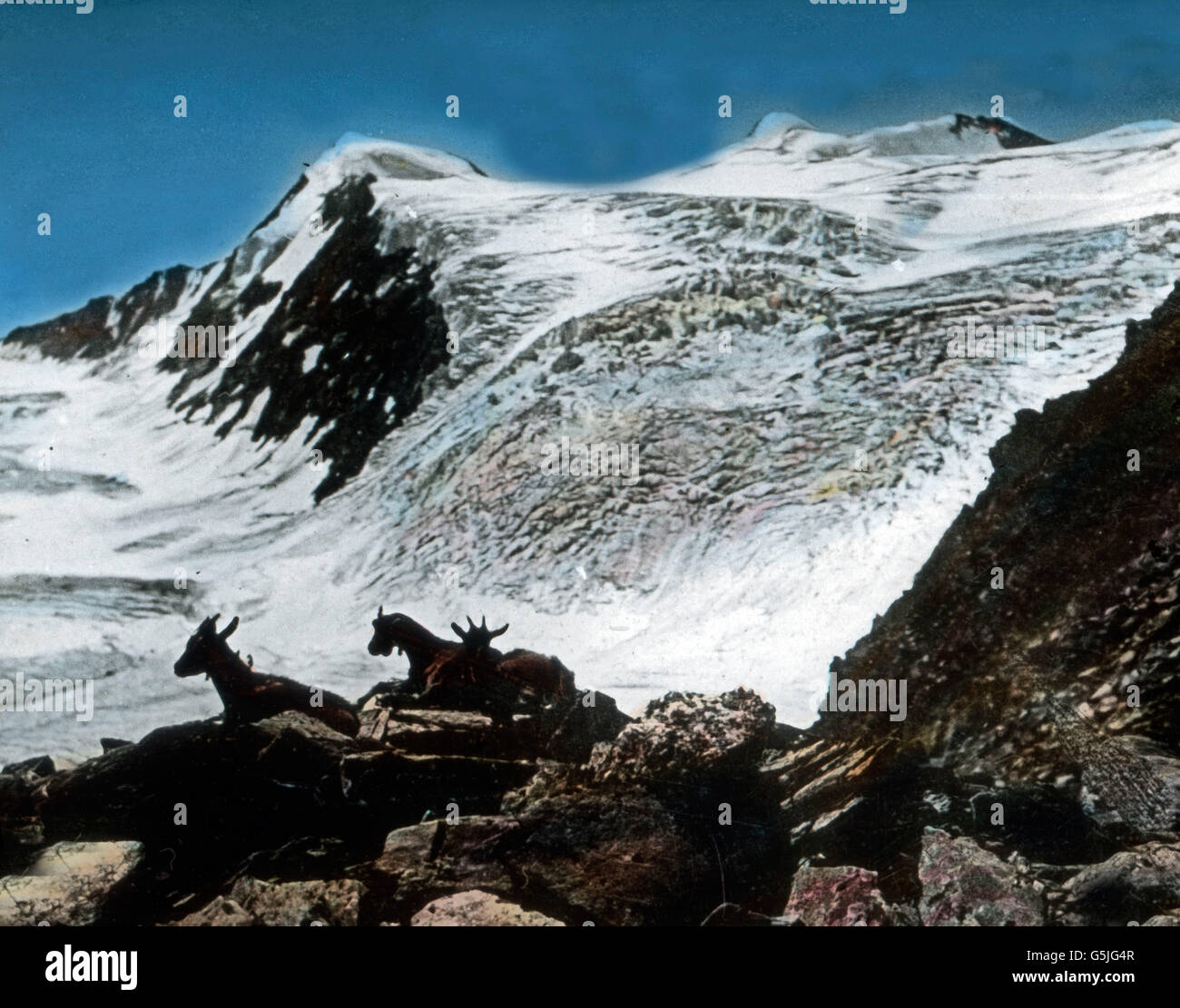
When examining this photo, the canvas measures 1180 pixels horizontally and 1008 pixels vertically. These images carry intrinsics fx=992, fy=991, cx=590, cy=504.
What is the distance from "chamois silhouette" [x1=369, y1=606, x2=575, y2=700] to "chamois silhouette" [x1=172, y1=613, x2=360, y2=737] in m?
0.46

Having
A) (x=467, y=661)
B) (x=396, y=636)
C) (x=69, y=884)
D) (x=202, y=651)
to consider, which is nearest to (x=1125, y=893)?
(x=467, y=661)

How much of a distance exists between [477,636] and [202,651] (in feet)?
6.12

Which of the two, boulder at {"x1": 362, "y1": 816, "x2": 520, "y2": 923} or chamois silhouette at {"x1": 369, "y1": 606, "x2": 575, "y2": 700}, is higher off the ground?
chamois silhouette at {"x1": 369, "y1": 606, "x2": 575, "y2": 700}

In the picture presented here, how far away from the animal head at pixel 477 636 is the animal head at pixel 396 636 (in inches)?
7.0

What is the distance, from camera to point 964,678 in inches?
→ 239

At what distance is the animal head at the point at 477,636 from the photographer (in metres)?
6.62

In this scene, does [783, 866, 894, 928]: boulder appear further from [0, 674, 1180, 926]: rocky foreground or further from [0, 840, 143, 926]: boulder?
[0, 840, 143, 926]: boulder

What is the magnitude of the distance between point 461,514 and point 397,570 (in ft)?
2.17

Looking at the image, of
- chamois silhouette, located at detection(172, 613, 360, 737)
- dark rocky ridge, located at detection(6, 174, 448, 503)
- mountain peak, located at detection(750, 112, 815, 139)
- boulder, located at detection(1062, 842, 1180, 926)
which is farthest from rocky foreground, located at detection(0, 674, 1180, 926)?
mountain peak, located at detection(750, 112, 815, 139)

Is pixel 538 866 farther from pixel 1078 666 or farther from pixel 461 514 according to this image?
pixel 1078 666

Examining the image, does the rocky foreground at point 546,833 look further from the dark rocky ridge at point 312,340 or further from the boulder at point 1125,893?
the dark rocky ridge at point 312,340

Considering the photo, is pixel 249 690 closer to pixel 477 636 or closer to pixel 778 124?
pixel 477 636

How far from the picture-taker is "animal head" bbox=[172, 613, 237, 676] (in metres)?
6.67
